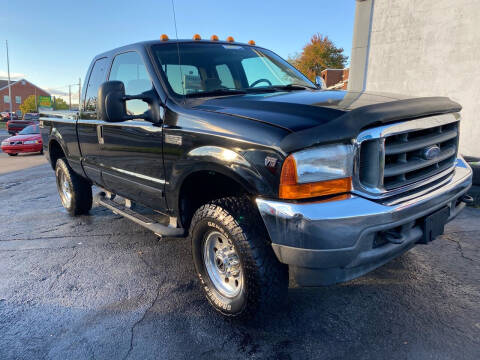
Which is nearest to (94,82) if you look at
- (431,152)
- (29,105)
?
(431,152)

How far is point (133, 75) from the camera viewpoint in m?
3.45

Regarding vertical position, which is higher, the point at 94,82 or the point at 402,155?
the point at 94,82

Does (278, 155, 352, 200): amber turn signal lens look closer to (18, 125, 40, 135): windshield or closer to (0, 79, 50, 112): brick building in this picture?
(18, 125, 40, 135): windshield

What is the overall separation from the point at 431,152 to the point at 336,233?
3.30ft

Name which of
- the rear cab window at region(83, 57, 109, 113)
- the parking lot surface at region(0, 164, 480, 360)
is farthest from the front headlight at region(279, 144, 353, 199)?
the rear cab window at region(83, 57, 109, 113)

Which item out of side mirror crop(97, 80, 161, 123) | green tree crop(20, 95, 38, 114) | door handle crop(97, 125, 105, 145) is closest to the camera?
side mirror crop(97, 80, 161, 123)

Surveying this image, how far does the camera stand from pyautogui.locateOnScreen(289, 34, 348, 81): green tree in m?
43.3

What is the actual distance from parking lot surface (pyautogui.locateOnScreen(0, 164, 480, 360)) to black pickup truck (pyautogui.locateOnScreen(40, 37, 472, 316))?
0.30 metres

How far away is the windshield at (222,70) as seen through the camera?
121 inches

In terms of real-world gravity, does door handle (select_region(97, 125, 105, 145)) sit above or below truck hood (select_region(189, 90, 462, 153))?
below

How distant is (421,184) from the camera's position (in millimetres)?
2348

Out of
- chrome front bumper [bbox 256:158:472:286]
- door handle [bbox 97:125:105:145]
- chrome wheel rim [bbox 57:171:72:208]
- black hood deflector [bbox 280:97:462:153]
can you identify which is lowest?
chrome wheel rim [bbox 57:171:72:208]

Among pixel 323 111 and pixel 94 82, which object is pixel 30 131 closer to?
pixel 94 82

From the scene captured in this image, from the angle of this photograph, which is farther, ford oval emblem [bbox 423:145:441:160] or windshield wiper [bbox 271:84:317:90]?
windshield wiper [bbox 271:84:317:90]
